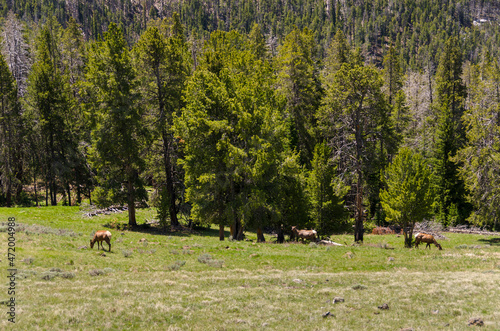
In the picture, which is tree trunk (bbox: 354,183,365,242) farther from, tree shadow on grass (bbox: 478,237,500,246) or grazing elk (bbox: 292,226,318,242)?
tree shadow on grass (bbox: 478,237,500,246)

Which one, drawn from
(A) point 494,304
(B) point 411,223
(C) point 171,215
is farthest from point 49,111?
(A) point 494,304

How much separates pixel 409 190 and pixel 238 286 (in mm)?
16367

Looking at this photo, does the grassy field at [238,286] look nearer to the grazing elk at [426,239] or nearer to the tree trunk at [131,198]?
the grazing elk at [426,239]

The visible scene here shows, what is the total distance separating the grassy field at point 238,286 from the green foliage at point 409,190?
3074mm

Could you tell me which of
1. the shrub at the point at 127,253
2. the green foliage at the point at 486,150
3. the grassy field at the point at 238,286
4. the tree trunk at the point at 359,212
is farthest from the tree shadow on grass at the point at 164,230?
the green foliage at the point at 486,150

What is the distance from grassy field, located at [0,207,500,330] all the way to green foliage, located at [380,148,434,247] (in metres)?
3.07

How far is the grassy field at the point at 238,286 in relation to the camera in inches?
451

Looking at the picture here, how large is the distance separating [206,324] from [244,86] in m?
21.7

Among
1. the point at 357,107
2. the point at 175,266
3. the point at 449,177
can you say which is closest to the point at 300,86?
the point at 357,107

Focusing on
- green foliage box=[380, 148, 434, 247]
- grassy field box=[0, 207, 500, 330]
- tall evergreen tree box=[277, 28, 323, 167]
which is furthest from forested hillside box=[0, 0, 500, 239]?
grassy field box=[0, 207, 500, 330]

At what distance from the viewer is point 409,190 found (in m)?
26.8

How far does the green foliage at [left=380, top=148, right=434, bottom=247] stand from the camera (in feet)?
87.8

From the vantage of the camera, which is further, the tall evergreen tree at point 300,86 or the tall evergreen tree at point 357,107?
the tall evergreen tree at point 300,86

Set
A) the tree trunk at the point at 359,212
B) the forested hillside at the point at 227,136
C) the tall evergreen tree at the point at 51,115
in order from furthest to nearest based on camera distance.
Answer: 1. the tall evergreen tree at the point at 51,115
2. the tree trunk at the point at 359,212
3. the forested hillside at the point at 227,136
